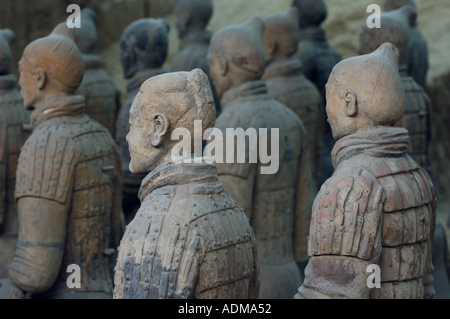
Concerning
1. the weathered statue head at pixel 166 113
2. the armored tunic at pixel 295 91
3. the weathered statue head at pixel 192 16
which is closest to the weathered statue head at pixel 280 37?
the armored tunic at pixel 295 91

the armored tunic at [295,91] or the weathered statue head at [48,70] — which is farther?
the armored tunic at [295,91]

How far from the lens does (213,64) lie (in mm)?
5258

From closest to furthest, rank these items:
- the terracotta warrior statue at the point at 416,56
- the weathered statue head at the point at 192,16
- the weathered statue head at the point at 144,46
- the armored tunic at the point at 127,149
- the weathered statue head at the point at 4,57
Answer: the weathered statue head at the point at 4,57 → the armored tunic at the point at 127,149 → the weathered statue head at the point at 144,46 → the terracotta warrior statue at the point at 416,56 → the weathered statue head at the point at 192,16

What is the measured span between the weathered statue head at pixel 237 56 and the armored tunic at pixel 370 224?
1.96m

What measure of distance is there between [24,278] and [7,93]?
1.61 metres

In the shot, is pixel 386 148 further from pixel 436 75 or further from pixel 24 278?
pixel 436 75

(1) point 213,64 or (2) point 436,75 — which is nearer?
(1) point 213,64

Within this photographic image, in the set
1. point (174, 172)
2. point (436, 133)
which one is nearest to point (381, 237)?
point (174, 172)

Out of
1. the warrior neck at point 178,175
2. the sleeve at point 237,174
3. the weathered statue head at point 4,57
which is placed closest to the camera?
the warrior neck at point 178,175

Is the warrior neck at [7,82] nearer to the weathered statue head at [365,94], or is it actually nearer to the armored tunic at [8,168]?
the armored tunic at [8,168]

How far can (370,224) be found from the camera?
3.04 m

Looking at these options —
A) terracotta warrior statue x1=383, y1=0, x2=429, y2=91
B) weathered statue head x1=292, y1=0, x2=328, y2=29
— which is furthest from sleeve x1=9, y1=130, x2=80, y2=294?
weathered statue head x1=292, y1=0, x2=328, y2=29

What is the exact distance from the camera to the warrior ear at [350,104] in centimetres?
324

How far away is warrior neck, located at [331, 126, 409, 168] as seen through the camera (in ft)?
10.4
